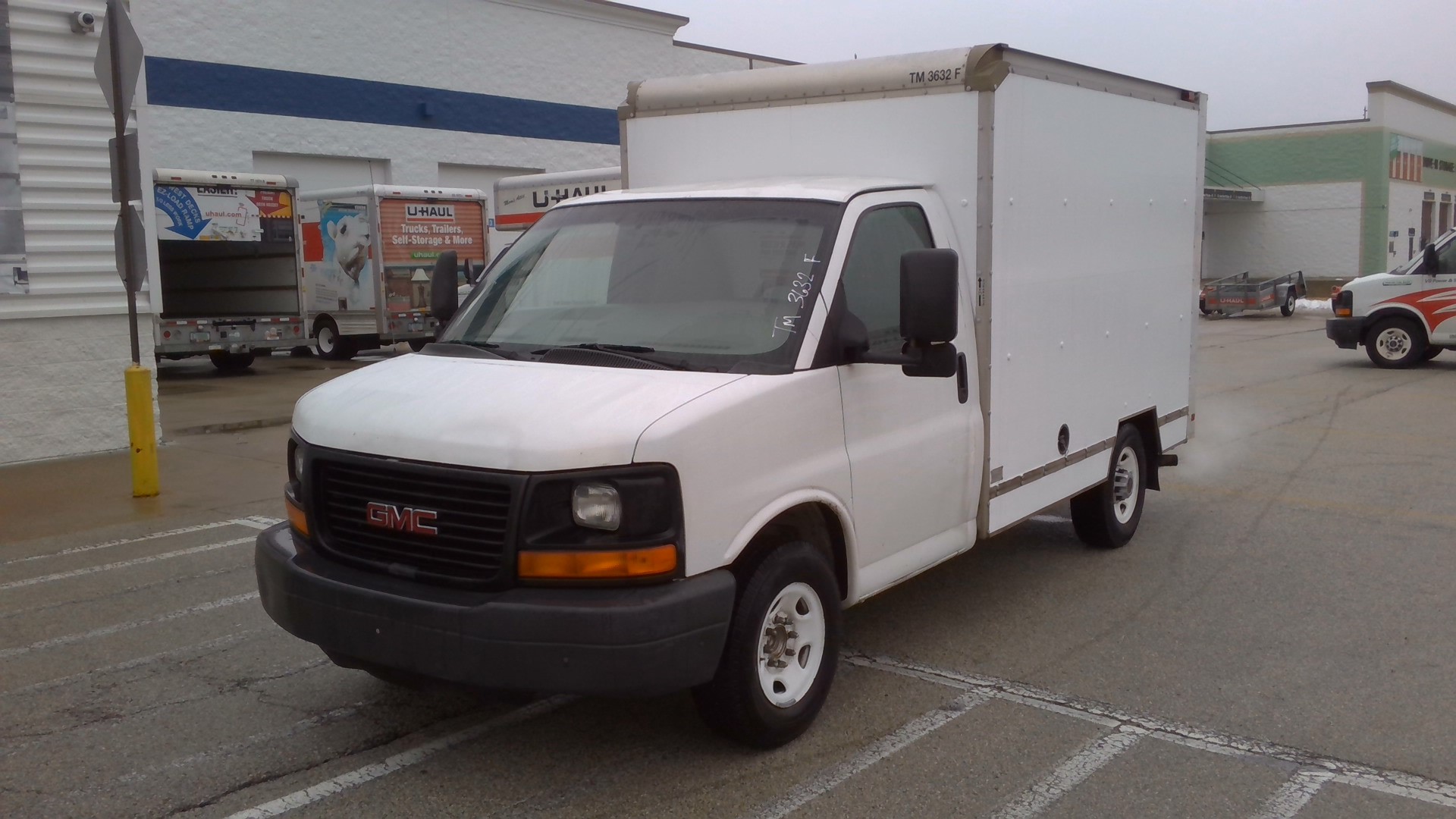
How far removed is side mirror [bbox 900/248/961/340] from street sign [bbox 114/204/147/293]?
6.60 m

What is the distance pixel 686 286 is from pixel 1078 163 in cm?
265

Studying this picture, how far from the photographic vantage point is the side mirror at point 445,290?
18.9ft

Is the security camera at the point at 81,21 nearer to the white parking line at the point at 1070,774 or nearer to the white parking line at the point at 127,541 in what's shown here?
the white parking line at the point at 127,541

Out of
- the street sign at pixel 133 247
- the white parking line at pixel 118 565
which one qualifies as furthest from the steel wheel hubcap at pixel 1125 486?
the street sign at pixel 133 247

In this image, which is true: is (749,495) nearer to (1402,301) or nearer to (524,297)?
(524,297)

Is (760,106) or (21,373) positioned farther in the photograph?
(21,373)

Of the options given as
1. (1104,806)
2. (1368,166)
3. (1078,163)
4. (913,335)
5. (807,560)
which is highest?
(1368,166)

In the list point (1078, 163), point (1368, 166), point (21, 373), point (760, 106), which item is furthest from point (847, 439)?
point (1368, 166)

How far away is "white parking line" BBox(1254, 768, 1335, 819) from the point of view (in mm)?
4066

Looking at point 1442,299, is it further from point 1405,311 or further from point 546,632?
point 546,632

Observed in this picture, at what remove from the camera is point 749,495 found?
4293 mm

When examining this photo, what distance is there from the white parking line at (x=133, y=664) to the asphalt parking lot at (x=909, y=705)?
20 millimetres

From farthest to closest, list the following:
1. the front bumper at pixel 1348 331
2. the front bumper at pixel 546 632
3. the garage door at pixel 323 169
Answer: the garage door at pixel 323 169, the front bumper at pixel 1348 331, the front bumper at pixel 546 632

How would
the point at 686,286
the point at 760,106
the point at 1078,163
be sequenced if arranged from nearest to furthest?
the point at 686,286, the point at 760,106, the point at 1078,163
